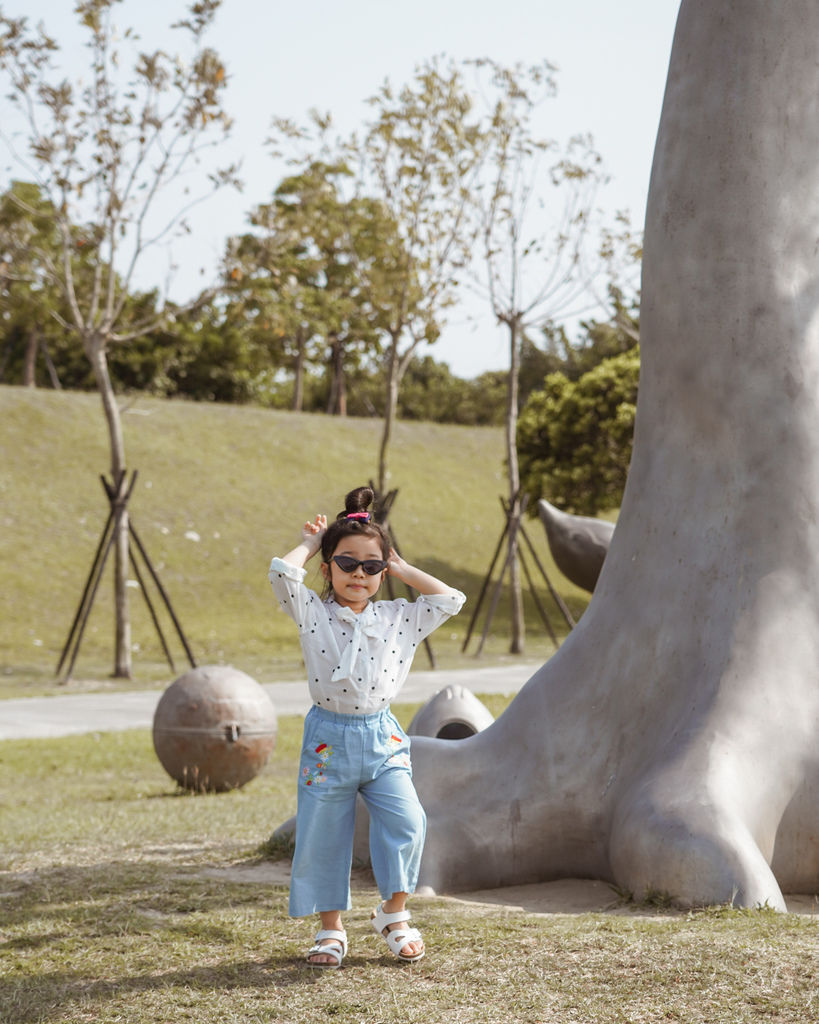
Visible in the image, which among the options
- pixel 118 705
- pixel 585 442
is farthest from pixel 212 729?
pixel 585 442

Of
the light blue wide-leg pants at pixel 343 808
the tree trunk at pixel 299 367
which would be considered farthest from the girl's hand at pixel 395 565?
the tree trunk at pixel 299 367

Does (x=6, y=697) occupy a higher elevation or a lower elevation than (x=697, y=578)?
lower

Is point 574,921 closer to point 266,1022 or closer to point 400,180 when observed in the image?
point 266,1022

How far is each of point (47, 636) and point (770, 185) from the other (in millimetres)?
16934

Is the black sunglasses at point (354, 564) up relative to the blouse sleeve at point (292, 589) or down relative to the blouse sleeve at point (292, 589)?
up

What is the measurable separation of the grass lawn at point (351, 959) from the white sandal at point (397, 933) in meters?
0.05

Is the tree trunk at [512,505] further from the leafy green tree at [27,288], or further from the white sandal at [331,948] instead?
the white sandal at [331,948]

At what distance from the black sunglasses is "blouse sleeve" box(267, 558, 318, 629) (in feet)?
0.41

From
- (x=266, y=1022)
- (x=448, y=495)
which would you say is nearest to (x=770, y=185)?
(x=266, y=1022)

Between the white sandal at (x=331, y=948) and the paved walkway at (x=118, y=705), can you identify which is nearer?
the white sandal at (x=331, y=948)

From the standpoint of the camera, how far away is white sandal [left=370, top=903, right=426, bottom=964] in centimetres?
390

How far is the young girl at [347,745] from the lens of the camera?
390 centimetres

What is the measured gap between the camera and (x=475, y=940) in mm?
4102

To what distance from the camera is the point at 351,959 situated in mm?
3967
